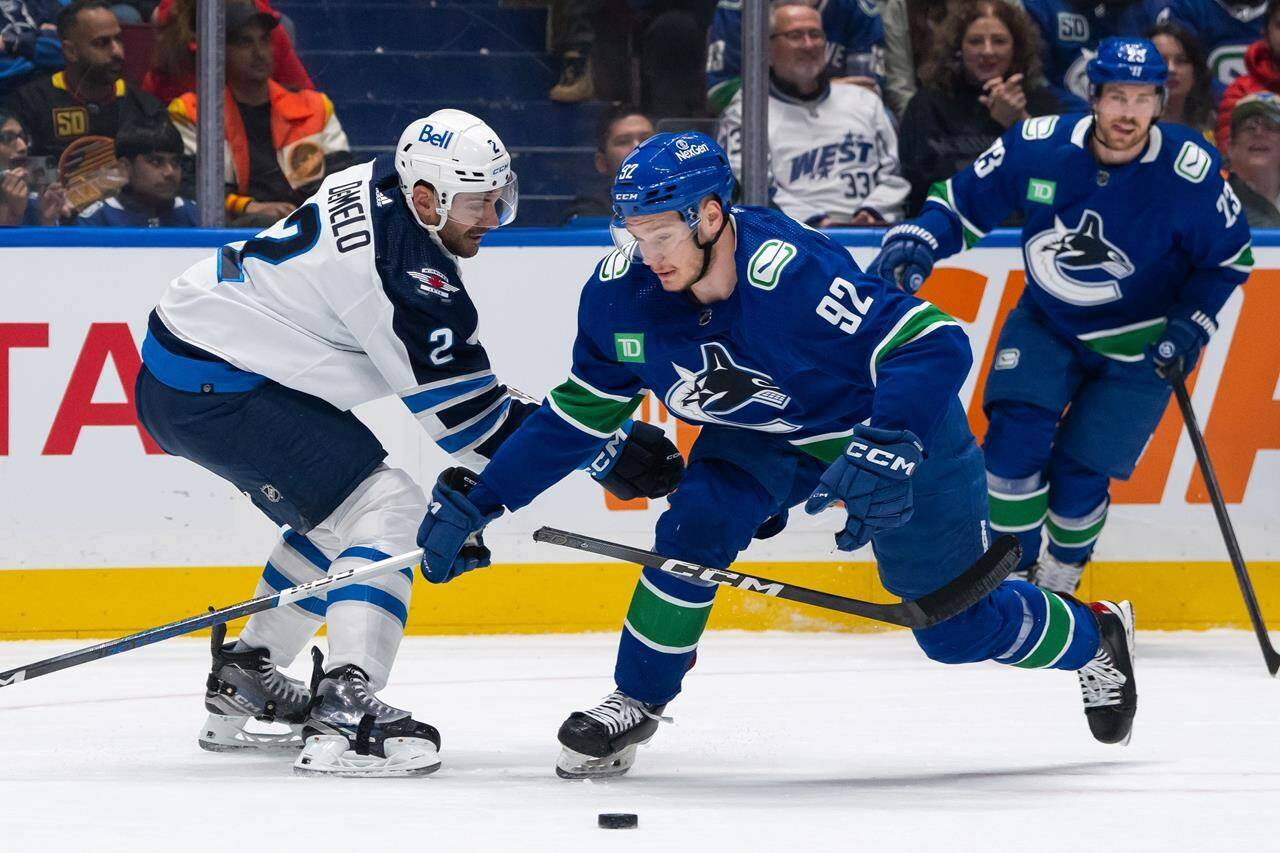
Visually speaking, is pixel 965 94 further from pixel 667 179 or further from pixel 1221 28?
pixel 667 179

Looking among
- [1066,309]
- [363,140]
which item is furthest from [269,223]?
[1066,309]

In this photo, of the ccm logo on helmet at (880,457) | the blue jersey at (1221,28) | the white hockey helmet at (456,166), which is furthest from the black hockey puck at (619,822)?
the blue jersey at (1221,28)

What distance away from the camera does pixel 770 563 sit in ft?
16.6

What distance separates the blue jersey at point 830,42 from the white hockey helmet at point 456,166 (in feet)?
5.72

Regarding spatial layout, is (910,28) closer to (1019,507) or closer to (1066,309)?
(1066,309)

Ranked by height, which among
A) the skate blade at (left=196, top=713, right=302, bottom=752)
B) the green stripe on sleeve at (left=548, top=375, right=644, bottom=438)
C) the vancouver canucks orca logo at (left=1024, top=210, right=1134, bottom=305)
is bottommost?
the skate blade at (left=196, top=713, right=302, bottom=752)

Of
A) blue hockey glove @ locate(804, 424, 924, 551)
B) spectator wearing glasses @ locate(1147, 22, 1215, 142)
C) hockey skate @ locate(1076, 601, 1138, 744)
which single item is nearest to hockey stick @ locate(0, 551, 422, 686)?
blue hockey glove @ locate(804, 424, 924, 551)

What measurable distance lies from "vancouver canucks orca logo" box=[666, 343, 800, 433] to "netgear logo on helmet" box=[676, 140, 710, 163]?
313 mm

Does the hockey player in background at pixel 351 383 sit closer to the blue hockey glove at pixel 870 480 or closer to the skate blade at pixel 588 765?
the skate blade at pixel 588 765

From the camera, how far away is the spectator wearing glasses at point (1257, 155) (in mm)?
5207

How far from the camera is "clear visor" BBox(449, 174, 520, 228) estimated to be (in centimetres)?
339

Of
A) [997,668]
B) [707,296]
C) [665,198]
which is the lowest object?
[997,668]

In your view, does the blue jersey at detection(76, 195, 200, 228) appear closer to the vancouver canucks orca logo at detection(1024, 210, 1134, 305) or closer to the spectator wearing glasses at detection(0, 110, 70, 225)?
the spectator wearing glasses at detection(0, 110, 70, 225)

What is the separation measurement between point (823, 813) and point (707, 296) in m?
0.85
